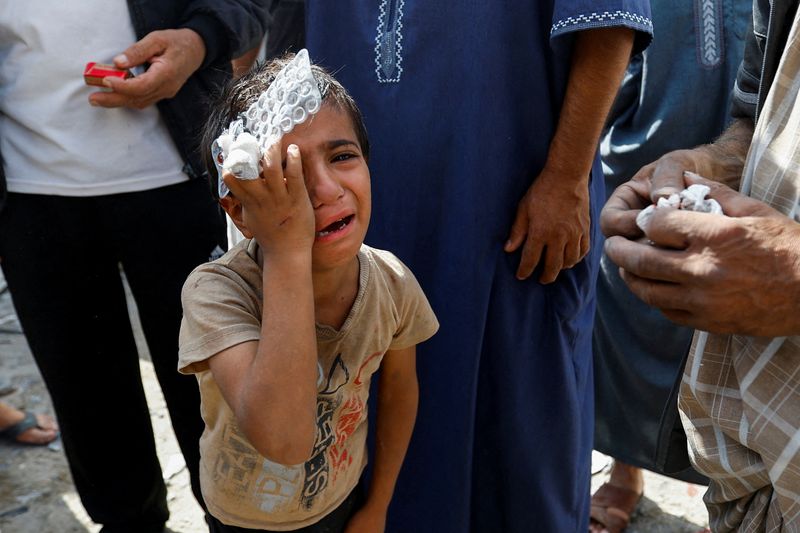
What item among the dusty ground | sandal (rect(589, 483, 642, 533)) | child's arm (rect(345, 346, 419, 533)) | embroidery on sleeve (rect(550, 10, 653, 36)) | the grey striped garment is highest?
embroidery on sleeve (rect(550, 10, 653, 36))

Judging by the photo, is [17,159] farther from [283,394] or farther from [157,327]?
[283,394]

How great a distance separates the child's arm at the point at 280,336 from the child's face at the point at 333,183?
101mm

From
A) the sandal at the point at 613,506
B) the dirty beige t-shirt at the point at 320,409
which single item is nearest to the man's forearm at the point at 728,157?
the dirty beige t-shirt at the point at 320,409

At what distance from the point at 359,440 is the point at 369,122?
0.75 metres

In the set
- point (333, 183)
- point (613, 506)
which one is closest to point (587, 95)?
point (333, 183)

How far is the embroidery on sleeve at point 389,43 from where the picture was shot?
6.08 ft

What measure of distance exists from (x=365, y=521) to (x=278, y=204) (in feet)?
2.90

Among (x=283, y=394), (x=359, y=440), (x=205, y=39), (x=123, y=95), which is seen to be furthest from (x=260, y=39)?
(x=283, y=394)

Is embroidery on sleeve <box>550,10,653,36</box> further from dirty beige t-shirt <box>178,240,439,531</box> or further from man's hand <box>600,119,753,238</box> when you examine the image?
dirty beige t-shirt <box>178,240,439,531</box>

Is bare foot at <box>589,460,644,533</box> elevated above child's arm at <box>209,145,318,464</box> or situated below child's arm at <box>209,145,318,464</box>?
below

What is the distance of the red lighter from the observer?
2109 millimetres

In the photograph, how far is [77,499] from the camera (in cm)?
309

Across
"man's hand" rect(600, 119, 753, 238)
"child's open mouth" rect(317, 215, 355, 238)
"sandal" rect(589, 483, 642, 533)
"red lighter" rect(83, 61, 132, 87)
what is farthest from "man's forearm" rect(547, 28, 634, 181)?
"sandal" rect(589, 483, 642, 533)

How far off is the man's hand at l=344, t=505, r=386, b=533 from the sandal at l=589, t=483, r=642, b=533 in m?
1.40
